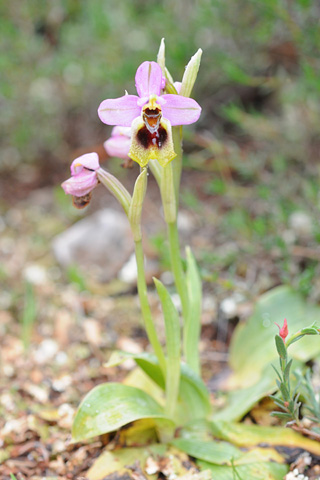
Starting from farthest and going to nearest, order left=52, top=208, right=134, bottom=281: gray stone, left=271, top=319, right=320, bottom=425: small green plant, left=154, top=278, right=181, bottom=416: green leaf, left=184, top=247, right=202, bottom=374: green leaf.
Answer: left=52, top=208, right=134, bottom=281: gray stone < left=184, top=247, right=202, bottom=374: green leaf < left=154, top=278, right=181, bottom=416: green leaf < left=271, top=319, right=320, bottom=425: small green plant

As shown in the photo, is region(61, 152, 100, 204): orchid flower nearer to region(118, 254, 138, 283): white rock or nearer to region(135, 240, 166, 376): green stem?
region(135, 240, 166, 376): green stem

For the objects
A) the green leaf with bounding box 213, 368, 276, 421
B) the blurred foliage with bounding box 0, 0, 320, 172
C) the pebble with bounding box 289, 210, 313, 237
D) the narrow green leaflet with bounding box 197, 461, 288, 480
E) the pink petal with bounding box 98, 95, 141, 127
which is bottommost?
the narrow green leaflet with bounding box 197, 461, 288, 480

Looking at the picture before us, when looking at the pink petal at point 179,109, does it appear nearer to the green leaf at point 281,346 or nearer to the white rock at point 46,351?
the green leaf at point 281,346

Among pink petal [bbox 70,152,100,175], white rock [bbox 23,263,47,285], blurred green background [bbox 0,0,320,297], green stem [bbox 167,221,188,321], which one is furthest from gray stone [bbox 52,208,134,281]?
pink petal [bbox 70,152,100,175]

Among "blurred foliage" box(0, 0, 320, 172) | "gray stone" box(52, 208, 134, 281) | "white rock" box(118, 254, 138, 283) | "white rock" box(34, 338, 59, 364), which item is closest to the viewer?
"white rock" box(34, 338, 59, 364)

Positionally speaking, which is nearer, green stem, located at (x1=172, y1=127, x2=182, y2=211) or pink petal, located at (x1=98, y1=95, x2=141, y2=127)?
pink petal, located at (x1=98, y1=95, x2=141, y2=127)

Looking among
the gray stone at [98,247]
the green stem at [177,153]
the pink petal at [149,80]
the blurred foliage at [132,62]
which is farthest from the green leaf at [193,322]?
the blurred foliage at [132,62]
